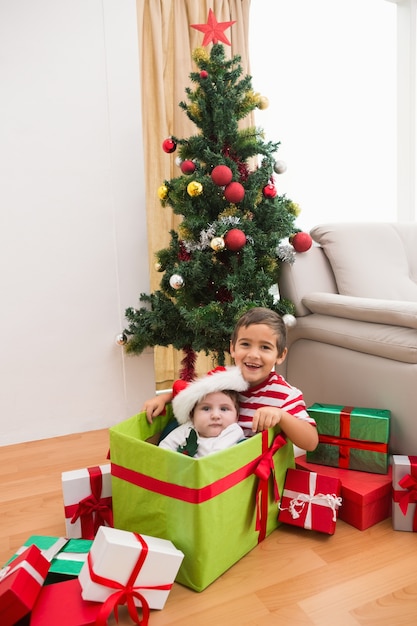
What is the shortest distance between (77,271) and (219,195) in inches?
28.1

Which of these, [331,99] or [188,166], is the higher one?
[331,99]

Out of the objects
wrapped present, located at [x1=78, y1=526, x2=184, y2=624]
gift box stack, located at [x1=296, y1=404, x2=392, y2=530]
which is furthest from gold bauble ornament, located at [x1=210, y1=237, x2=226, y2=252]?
wrapped present, located at [x1=78, y1=526, x2=184, y2=624]

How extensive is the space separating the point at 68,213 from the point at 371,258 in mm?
1315

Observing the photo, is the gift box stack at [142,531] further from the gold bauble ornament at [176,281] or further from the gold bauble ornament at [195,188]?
the gold bauble ornament at [195,188]

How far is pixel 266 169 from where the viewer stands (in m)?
2.06

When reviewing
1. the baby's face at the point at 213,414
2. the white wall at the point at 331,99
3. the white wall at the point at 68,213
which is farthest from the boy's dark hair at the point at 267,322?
the white wall at the point at 331,99

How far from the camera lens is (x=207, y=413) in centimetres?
141

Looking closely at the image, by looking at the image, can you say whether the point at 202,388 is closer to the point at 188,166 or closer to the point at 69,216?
the point at 188,166

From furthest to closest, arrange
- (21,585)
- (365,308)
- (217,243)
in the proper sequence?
(217,243), (365,308), (21,585)

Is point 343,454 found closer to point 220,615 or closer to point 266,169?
point 220,615

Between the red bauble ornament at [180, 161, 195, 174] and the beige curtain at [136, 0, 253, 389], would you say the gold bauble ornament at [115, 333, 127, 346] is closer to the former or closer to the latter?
the beige curtain at [136, 0, 253, 389]

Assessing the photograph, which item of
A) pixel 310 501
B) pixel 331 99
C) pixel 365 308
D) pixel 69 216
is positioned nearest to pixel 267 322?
pixel 365 308

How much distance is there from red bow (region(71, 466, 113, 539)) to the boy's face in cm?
52

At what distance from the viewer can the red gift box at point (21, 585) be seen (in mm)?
993
